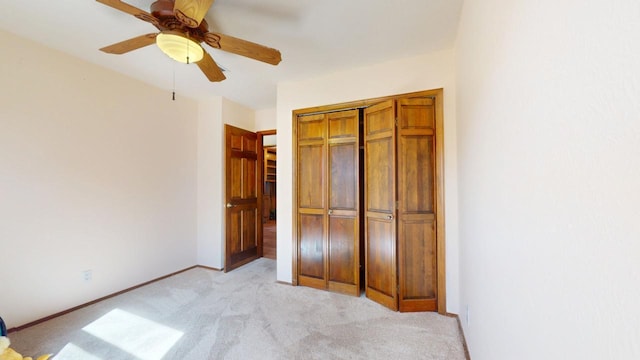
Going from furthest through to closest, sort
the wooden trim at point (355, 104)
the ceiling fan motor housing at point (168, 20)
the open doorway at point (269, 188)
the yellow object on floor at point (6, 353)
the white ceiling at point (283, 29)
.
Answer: the open doorway at point (269, 188) < the wooden trim at point (355, 104) < the white ceiling at point (283, 29) < the ceiling fan motor housing at point (168, 20) < the yellow object on floor at point (6, 353)

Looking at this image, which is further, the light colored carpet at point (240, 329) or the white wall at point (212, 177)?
the white wall at point (212, 177)

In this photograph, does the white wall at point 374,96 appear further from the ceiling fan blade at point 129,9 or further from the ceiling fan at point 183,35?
the ceiling fan blade at point 129,9

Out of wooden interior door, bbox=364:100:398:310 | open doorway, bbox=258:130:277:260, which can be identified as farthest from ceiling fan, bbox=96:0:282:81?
open doorway, bbox=258:130:277:260

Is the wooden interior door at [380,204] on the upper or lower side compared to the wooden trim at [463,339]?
upper

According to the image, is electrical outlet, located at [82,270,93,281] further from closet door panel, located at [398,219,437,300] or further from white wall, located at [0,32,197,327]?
closet door panel, located at [398,219,437,300]

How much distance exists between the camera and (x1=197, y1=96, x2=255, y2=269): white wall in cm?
361

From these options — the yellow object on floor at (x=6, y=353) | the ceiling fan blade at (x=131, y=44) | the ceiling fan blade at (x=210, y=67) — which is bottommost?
the yellow object on floor at (x=6, y=353)

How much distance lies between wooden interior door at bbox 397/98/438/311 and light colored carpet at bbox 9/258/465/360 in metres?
0.31

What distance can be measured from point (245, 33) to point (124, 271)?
298 cm

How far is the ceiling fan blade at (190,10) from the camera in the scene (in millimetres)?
1372

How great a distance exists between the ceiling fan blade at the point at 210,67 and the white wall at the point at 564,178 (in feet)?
6.02

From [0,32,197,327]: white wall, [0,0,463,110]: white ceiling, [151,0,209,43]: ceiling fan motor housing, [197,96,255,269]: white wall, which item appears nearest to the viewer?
[151,0,209,43]: ceiling fan motor housing

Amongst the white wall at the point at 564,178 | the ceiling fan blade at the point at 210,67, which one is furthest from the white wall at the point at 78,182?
the white wall at the point at 564,178

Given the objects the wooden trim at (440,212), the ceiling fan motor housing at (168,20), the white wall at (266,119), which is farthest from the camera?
the white wall at (266,119)
